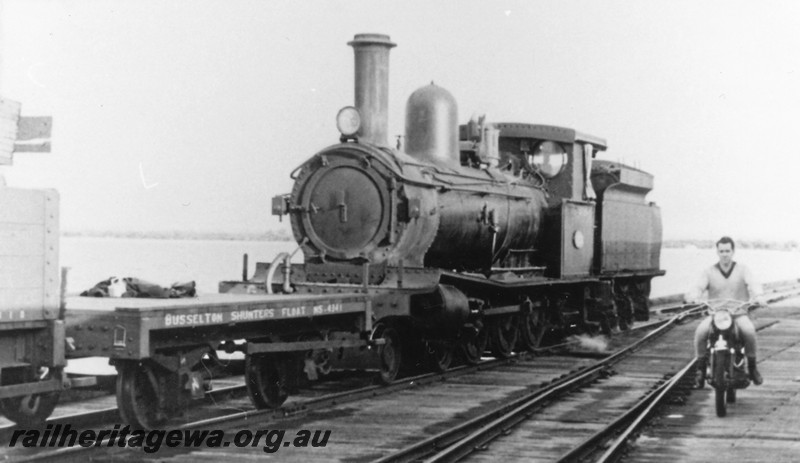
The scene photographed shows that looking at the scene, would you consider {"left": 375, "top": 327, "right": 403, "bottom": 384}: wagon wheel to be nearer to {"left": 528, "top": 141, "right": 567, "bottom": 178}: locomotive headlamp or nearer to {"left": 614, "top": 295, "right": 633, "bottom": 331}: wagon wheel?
{"left": 528, "top": 141, "right": 567, "bottom": 178}: locomotive headlamp

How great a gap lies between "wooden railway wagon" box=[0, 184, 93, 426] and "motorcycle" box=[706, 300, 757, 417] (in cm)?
604

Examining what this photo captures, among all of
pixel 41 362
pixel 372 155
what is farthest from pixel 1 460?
pixel 372 155

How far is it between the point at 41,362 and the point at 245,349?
235 centimetres

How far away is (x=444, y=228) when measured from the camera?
13.3 m

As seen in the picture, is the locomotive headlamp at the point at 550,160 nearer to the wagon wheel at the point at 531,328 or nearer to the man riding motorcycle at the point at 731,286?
the wagon wheel at the point at 531,328

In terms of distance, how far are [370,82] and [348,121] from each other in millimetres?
576

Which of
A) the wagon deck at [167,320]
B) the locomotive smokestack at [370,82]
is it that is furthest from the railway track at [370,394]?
the locomotive smokestack at [370,82]

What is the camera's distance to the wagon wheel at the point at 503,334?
15156 millimetres

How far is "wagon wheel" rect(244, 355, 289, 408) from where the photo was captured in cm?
991

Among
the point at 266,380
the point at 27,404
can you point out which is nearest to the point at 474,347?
the point at 266,380

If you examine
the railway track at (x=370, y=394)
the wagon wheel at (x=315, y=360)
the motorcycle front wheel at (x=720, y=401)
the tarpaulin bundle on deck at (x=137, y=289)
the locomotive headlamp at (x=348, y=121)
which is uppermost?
the locomotive headlamp at (x=348, y=121)

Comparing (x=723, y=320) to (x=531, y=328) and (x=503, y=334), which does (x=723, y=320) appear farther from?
(x=531, y=328)

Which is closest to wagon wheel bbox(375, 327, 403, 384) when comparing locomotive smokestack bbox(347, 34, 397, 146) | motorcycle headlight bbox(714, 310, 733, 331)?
locomotive smokestack bbox(347, 34, 397, 146)

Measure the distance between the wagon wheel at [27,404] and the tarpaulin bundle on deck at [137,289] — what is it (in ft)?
3.99
